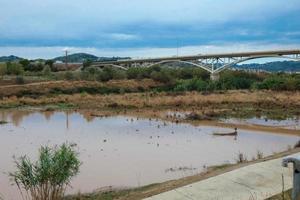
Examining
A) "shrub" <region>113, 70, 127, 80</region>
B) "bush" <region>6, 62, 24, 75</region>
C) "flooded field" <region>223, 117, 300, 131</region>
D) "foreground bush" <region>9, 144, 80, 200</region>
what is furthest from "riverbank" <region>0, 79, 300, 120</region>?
"foreground bush" <region>9, 144, 80, 200</region>

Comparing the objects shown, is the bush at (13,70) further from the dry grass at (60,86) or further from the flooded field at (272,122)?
the flooded field at (272,122)

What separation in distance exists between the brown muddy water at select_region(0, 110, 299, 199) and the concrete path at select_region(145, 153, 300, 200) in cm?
311

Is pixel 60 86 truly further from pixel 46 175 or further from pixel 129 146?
pixel 46 175

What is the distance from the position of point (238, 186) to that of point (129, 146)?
376 inches

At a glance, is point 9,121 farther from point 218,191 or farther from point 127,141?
point 218,191

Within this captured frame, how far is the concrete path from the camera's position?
7.06m

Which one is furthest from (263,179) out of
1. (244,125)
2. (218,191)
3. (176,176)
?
(244,125)

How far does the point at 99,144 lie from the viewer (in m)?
17.3

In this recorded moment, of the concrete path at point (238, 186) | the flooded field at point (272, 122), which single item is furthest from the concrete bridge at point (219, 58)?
the concrete path at point (238, 186)

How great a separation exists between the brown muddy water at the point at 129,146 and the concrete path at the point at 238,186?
3.11 metres

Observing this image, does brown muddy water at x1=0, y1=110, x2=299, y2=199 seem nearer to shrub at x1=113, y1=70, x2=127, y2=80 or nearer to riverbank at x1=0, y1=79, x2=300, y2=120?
riverbank at x1=0, y1=79, x2=300, y2=120

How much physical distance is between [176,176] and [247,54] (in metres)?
54.1

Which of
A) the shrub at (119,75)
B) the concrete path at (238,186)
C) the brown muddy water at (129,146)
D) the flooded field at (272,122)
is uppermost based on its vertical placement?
the shrub at (119,75)

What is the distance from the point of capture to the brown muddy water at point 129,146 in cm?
1166
